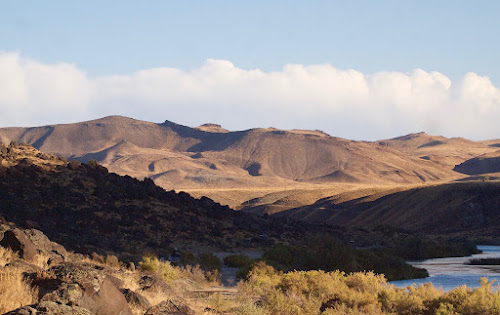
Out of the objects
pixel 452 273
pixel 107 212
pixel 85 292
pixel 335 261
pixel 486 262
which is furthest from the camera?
pixel 107 212

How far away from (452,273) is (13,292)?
3478 cm

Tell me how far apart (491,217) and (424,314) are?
267 ft

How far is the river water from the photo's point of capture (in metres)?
34.9

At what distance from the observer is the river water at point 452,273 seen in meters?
34.9

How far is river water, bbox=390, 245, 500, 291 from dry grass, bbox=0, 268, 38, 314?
21324mm

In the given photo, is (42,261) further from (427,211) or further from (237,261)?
(427,211)

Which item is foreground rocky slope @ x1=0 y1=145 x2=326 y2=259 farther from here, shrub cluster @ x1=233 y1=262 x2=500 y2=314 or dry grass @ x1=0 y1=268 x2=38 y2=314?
dry grass @ x1=0 y1=268 x2=38 y2=314

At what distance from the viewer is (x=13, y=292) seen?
37.1 feet

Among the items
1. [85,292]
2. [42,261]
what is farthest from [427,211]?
[85,292]

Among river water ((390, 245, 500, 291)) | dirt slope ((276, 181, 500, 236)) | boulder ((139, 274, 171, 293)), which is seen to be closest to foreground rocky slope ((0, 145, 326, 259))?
river water ((390, 245, 500, 291))

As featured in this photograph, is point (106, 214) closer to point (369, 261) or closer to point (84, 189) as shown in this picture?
point (84, 189)

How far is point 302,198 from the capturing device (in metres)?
138

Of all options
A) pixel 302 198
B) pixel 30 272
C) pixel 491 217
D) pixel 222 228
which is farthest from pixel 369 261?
pixel 302 198

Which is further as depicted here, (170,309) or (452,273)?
(452,273)
